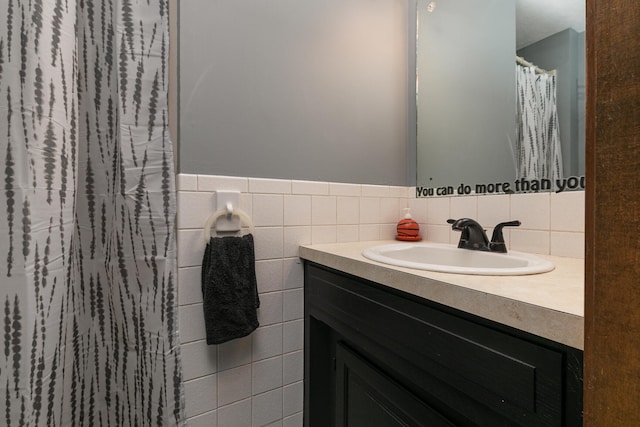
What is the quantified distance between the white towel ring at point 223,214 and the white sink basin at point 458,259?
374 mm

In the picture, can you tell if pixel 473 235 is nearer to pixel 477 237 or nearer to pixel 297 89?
pixel 477 237

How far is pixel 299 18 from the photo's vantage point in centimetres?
106

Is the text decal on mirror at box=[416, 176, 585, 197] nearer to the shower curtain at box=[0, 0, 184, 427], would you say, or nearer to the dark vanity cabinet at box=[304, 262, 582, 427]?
the dark vanity cabinet at box=[304, 262, 582, 427]

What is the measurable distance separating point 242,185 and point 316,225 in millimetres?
309

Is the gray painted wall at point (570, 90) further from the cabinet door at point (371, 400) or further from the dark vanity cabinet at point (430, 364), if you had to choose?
the cabinet door at point (371, 400)

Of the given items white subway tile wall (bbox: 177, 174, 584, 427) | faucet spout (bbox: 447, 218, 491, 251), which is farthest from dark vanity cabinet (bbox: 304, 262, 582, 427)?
faucet spout (bbox: 447, 218, 491, 251)

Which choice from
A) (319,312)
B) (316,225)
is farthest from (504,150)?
(319,312)

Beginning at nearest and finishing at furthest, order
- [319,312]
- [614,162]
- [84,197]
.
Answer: [614,162], [84,197], [319,312]

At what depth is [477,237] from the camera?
93cm

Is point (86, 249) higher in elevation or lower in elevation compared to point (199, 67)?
lower

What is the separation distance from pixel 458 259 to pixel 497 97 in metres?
0.58

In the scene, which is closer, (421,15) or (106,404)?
(106,404)

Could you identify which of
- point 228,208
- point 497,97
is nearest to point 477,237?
point 497,97

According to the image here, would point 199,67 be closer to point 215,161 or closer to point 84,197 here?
point 215,161
